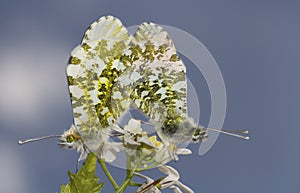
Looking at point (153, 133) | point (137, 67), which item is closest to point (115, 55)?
point (137, 67)

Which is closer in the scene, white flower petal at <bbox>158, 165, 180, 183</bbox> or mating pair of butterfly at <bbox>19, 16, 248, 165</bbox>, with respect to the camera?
mating pair of butterfly at <bbox>19, 16, 248, 165</bbox>

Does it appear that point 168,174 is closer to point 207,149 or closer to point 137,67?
point 207,149

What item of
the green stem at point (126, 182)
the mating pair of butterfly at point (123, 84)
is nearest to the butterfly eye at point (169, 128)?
the mating pair of butterfly at point (123, 84)

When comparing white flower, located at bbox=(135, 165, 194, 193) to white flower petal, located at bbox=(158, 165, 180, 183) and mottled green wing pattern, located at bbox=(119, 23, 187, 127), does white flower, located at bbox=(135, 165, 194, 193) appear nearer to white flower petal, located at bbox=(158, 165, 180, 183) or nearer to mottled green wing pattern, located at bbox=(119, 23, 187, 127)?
white flower petal, located at bbox=(158, 165, 180, 183)

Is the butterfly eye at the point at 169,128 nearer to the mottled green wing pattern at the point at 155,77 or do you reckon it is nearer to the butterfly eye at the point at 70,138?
the mottled green wing pattern at the point at 155,77

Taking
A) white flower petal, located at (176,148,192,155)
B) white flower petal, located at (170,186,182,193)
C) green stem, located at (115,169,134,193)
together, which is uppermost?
white flower petal, located at (176,148,192,155)

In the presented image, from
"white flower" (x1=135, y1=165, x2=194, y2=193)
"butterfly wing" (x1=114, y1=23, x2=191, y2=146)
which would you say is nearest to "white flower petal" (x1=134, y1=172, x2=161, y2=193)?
"white flower" (x1=135, y1=165, x2=194, y2=193)
